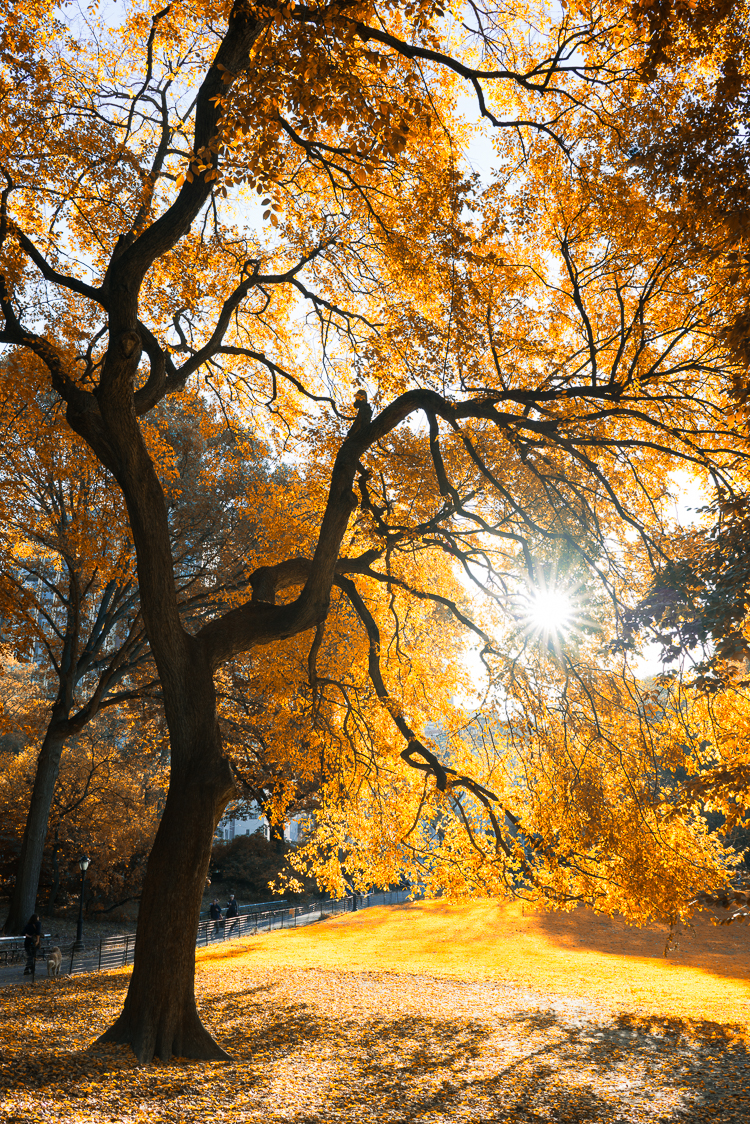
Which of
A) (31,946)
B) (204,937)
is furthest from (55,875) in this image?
(31,946)

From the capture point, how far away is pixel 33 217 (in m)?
9.41

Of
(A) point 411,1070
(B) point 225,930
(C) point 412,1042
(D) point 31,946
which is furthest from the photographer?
(B) point 225,930

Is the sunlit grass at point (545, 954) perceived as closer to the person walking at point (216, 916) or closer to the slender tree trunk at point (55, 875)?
the person walking at point (216, 916)

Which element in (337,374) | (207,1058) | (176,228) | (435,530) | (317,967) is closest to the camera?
(207,1058)

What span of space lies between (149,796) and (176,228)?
26.4m

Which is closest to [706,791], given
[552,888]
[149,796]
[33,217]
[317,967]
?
[552,888]

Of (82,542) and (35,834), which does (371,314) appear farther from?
(35,834)

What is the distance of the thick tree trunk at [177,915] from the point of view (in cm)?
657

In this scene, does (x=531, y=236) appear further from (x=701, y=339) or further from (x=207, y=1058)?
(x=207, y=1058)

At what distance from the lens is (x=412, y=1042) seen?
9266mm

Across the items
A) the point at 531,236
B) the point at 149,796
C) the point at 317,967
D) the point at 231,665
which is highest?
the point at 531,236

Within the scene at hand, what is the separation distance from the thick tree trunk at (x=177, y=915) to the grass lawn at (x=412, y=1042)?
0.27 metres

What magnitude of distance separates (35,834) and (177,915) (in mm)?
11331

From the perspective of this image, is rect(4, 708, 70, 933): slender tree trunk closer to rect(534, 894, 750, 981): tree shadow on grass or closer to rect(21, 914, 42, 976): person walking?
rect(21, 914, 42, 976): person walking
